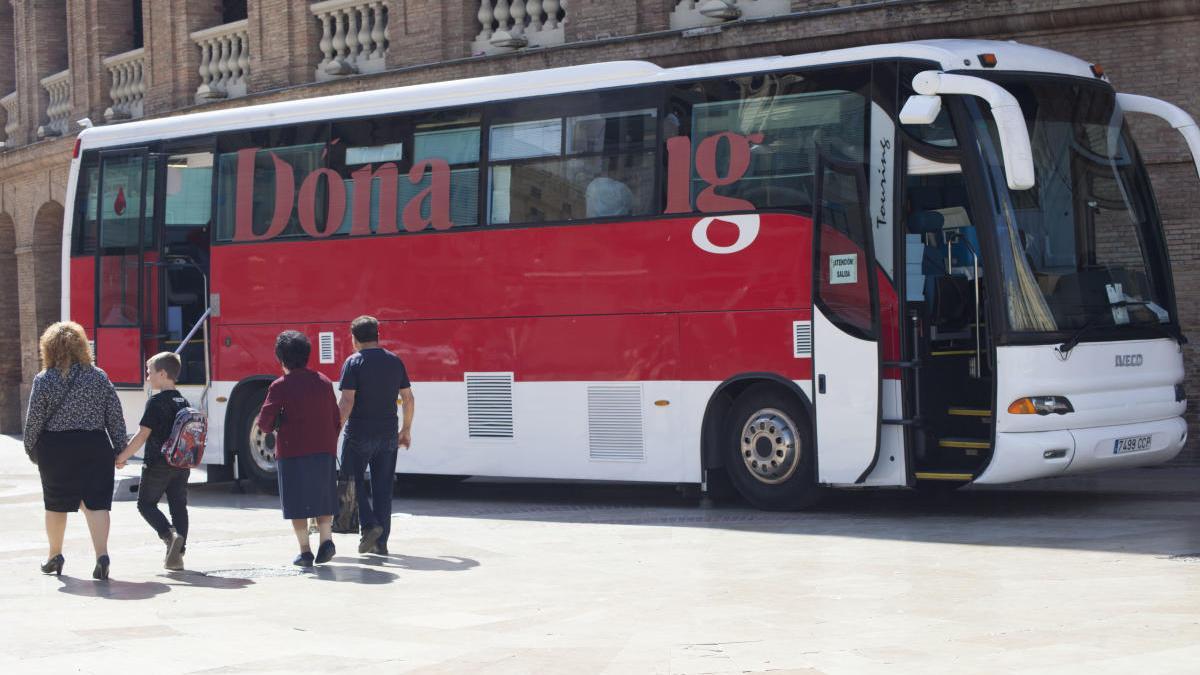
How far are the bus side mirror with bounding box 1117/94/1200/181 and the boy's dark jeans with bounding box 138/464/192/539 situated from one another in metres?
7.51

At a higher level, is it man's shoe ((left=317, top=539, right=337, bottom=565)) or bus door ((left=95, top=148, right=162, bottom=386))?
bus door ((left=95, top=148, right=162, bottom=386))

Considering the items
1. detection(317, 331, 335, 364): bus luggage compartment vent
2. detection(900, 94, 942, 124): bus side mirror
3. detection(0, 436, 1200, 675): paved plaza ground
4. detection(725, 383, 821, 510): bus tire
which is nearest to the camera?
detection(0, 436, 1200, 675): paved plaza ground

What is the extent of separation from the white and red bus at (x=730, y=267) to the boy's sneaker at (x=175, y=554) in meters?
4.30

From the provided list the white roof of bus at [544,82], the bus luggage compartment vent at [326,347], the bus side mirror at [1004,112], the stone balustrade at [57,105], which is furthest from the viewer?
the stone balustrade at [57,105]

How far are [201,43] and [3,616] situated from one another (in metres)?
20.5

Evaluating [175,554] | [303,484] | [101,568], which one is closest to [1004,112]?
[303,484]

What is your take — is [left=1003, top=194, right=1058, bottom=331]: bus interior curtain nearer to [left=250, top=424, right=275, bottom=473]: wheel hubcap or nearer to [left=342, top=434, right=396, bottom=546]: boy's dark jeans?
Answer: [left=342, top=434, right=396, bottom=546]: boy's dark jeans

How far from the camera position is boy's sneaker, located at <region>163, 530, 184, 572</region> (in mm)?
11086

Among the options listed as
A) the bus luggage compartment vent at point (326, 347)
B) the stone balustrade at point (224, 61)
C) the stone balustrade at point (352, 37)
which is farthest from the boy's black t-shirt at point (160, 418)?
the stone balustrade at point (224, 61)

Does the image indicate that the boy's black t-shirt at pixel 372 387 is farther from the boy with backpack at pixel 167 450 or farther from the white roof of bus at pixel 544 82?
the white roof of bus at pixel 544 82

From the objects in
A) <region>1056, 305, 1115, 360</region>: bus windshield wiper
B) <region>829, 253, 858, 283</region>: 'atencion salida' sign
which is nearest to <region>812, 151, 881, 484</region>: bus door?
<region>829, 253, 858, 283</region>: 'atencion salida' sign

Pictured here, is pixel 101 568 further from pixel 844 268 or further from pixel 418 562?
pixel 844 268

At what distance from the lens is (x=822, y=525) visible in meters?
12.7

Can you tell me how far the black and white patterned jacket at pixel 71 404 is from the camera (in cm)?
1060
